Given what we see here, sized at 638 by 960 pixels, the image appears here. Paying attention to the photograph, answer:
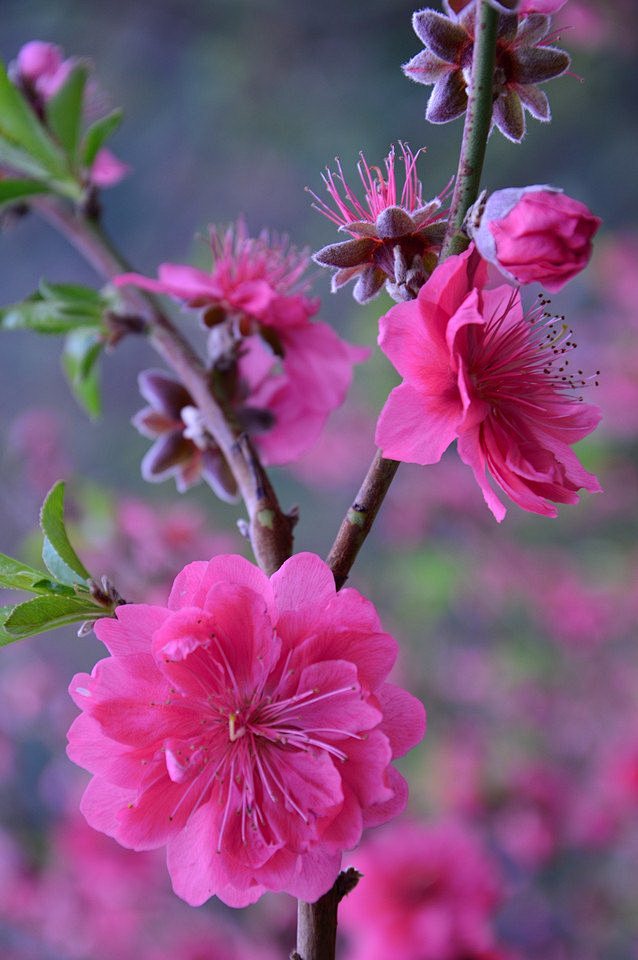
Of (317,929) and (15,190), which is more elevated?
(15,190)

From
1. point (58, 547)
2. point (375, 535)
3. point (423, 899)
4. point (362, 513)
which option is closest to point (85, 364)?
point (58, 547)

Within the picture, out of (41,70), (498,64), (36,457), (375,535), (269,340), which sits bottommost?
(375,535)

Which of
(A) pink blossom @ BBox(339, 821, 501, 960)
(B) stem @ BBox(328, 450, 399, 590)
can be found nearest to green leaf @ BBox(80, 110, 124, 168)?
(B) stem @ BBox(328, 450, 399, 590)

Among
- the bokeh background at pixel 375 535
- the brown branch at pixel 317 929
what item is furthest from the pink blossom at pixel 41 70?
the brown branch at pixel 317 929

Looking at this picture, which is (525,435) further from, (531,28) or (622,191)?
(622,191)

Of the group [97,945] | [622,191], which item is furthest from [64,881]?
[622,191]

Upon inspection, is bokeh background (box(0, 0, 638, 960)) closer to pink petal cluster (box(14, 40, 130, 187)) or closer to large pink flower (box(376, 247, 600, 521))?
pink petal cluster (box(14, 40, 130, 187))


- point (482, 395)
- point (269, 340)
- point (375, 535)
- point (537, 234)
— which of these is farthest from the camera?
point (375, 535)

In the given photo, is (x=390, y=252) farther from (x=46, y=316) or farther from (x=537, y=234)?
(x=46, y=316)
